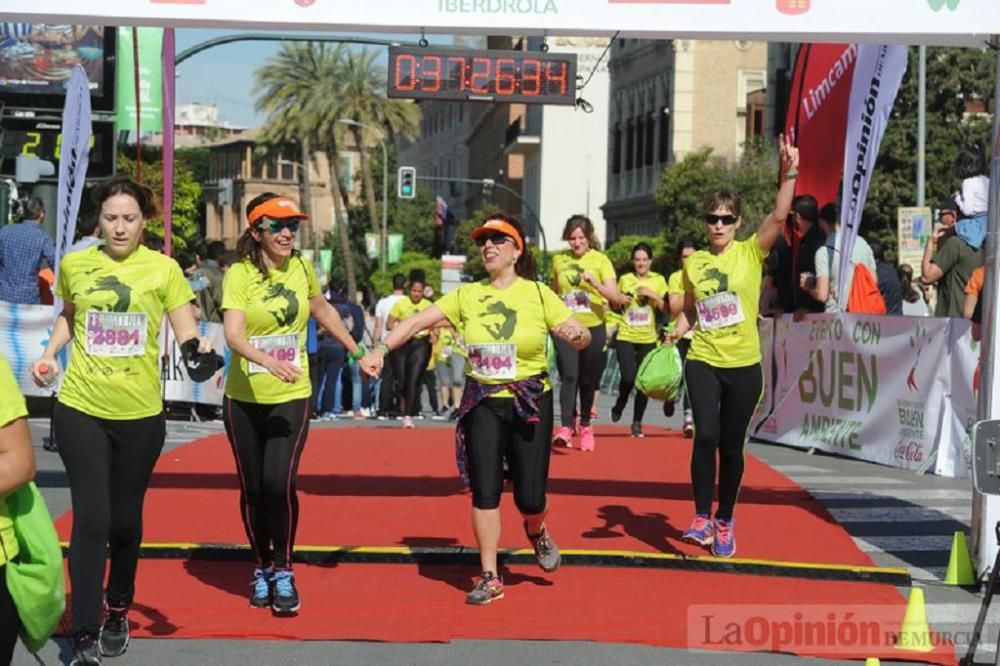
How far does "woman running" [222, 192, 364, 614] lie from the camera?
320 inches

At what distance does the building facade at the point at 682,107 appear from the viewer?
2704 inches

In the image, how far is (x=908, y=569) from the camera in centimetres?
959

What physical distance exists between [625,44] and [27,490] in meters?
74.0

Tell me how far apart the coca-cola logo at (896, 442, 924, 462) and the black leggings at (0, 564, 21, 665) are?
11.3m

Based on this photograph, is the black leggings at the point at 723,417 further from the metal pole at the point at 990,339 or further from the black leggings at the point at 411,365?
the black leggings at the point at 411,365

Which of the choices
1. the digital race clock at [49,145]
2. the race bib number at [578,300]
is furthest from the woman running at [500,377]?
the digital race clock at [49,145]

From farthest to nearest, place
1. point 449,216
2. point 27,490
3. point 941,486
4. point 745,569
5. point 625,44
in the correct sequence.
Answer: point 449,216
point 625,44
point 941,486
point 745,569
point 27,490

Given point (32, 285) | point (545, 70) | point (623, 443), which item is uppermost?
point (545, 70)

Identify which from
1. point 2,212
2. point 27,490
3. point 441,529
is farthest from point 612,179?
point 27,490

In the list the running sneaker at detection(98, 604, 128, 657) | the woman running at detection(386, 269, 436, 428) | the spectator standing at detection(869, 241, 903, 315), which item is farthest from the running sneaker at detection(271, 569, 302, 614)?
the woman running at detection(386, 269, 436, 428)

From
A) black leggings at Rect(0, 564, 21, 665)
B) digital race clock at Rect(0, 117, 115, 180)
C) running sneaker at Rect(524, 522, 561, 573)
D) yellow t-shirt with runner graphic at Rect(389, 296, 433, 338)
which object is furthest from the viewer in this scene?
digital race clock at Rect(0, 117, 115, 180)

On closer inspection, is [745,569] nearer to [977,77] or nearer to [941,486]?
[941,486]

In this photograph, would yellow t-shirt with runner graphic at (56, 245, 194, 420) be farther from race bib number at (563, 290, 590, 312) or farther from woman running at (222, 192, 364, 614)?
race bib number at (563, 290, 590, 312)

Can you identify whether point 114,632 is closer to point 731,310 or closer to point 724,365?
point 724,365
